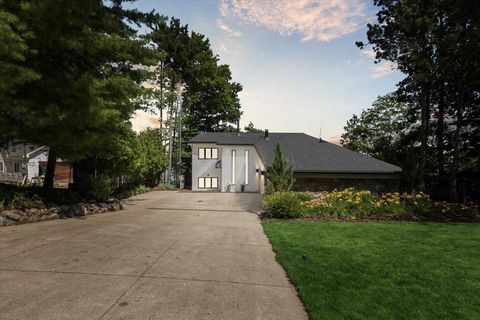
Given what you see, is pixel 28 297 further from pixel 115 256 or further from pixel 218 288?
pixel 218 288

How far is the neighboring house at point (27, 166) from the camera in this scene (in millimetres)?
35562

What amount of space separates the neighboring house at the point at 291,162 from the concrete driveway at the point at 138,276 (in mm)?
11072

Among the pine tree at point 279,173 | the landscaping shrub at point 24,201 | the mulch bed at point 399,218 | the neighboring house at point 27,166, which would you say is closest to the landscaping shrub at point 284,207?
the mulch bed at point 399,218

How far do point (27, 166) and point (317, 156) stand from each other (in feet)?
122

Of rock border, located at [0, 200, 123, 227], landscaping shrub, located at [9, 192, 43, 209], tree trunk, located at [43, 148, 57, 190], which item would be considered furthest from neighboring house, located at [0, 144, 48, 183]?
landscaping shrub, located at [9, 192, 43, 209]

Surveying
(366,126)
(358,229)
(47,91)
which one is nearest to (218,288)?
(358,229)

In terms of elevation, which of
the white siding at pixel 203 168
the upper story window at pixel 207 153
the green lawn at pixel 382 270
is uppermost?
the upper story window at pixel 207 153

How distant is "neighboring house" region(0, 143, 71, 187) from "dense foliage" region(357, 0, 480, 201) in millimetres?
36647

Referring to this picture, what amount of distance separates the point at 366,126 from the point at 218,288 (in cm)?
4239

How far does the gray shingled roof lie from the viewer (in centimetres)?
1942

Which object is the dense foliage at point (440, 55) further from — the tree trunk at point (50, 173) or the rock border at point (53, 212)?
the tree trunk at point (50, 173)

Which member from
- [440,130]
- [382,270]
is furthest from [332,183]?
[440,130]

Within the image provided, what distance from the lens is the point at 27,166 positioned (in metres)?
37.1

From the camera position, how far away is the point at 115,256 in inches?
262
